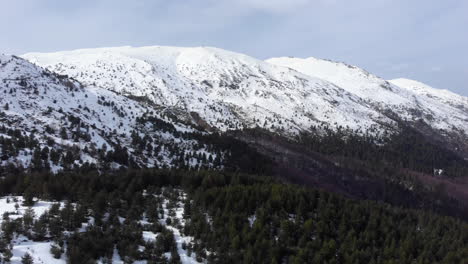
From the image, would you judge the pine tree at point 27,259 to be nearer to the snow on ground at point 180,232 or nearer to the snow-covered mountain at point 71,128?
the snow on ground at point 180,232

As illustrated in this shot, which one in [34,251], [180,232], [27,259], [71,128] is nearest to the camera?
[27,259]

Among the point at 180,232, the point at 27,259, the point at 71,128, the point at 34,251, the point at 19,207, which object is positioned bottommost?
the point at 180,232

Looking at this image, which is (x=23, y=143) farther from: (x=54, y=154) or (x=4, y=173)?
(x=4, y=173)

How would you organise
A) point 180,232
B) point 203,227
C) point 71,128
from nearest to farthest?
point 180,232 < point 203,227 < point 71,128

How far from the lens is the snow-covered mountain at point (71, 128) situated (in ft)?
226

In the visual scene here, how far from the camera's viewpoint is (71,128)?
87.6 m

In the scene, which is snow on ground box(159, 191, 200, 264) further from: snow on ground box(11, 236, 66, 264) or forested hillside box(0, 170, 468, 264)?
snow on ground box(11, 236, 66, 264)

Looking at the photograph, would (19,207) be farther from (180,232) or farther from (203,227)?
(203,227)

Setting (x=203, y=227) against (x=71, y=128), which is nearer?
(x=203, y=227)

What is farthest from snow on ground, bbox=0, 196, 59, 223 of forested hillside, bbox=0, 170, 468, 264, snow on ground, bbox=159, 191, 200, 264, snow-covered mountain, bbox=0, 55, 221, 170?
snow-covered mountain, bbox=0, 55, 221, 170

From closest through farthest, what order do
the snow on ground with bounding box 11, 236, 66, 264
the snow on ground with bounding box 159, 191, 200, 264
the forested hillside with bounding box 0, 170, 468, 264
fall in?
1. the snow on ground with bounding box 11, 236, 66, 264
2. the forested hillside with bounding box 0, 170, 468, 264
3. the snow on ground with bounding box 159, 191, 200, 264

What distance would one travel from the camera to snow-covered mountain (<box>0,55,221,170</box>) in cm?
6900

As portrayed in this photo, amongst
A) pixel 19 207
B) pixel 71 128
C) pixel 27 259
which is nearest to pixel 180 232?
pixel 27 259

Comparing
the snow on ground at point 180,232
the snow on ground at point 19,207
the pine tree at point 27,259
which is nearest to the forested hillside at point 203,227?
the snow on ground at point 180,232
